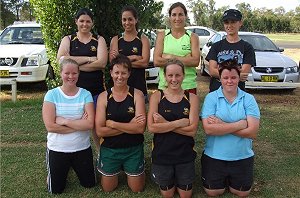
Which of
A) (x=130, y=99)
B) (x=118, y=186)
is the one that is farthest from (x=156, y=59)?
(x=118, y=186)

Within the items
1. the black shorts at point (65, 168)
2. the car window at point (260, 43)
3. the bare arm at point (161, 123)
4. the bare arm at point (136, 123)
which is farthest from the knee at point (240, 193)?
the car window at point (260, 43)

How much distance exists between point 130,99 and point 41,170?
1623mm

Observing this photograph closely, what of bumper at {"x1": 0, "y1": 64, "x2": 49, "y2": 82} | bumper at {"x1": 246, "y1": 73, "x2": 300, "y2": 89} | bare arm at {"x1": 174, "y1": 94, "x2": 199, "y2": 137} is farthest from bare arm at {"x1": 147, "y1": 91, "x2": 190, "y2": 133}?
bumper at {"x1": 246, "y1": 73, "x2": 300, "y2": 89}

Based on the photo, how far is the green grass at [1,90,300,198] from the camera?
445 centimetres

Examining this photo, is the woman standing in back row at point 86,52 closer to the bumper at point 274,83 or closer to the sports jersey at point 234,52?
the sports jersey at point 234,52

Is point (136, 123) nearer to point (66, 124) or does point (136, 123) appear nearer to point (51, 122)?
point (66, 124)

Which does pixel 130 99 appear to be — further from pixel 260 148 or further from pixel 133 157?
pixel 260 148

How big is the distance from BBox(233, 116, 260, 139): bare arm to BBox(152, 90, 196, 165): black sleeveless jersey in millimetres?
545

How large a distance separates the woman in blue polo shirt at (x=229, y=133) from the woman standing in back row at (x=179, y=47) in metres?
0.51

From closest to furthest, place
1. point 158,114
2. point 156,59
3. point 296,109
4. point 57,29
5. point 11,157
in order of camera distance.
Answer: point 158,114 → point 156,59 → point 11,157 → point 57,29 → point 296,109

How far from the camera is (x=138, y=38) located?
193 inches

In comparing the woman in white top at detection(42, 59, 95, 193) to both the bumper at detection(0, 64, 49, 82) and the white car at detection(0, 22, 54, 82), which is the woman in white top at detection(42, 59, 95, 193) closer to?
the white car at detection(0, 22, 54, 82)

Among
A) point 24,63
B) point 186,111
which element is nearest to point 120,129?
point 186,111

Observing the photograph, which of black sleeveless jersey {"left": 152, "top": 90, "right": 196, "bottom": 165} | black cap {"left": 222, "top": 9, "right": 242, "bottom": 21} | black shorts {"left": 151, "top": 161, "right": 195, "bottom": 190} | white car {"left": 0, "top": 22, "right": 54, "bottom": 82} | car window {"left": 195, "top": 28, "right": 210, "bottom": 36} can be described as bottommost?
black shorts {"left": 151, "top": 161, "right": 195, "bottom": 190}
